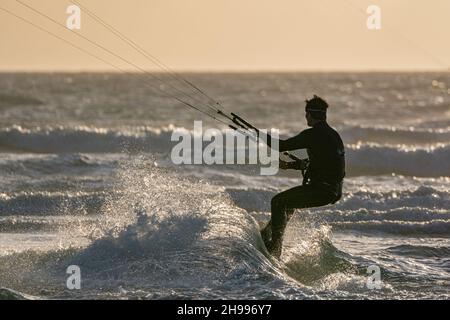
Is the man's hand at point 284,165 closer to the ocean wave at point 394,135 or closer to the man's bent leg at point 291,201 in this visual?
the man's bent leg at point 291,201

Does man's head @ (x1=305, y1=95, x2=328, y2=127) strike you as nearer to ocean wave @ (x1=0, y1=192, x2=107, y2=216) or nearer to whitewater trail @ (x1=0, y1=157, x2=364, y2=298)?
whitewater trail @ (x1=0, y1=157, x2=364, y2=298)

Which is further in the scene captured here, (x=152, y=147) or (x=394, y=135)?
(x=394, y=135)

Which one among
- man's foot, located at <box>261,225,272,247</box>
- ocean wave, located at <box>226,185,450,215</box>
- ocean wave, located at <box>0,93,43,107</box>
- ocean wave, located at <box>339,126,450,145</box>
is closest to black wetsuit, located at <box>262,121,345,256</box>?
man's foot, located at <box>261,225,272,247</box>

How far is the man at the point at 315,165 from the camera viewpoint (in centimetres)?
1099

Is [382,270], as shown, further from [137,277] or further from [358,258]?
[137,277]

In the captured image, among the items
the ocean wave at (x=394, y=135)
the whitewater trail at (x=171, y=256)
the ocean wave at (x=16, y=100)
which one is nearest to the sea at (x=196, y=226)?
the whitewater trail at (x=171, y=256)

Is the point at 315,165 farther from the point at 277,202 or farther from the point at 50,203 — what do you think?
the point at 50,203

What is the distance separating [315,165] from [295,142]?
408 millimetres

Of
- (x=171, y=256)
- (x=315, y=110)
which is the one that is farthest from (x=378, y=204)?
(x=171, y=256)

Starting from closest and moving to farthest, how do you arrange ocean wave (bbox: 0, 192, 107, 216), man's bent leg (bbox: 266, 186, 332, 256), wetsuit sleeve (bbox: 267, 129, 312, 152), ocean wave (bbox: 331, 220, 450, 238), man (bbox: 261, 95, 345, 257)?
wetsuit sleeve (bbox: 267, 129, 312, 152) → man (bbox: 261, 95, 345, 257) → man's bent leg (bbox: 266, 186, 332, 256) → ocean wave (bbox: 331, 220, 450, 238) → ocean wave (bbox: 0, 192, 107, 216)

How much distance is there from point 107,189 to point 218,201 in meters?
8.07

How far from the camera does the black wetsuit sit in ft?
36.1

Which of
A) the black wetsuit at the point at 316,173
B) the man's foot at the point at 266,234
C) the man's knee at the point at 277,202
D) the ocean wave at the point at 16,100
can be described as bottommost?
the man's foot at the point at 266,234

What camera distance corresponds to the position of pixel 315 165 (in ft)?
36.5
